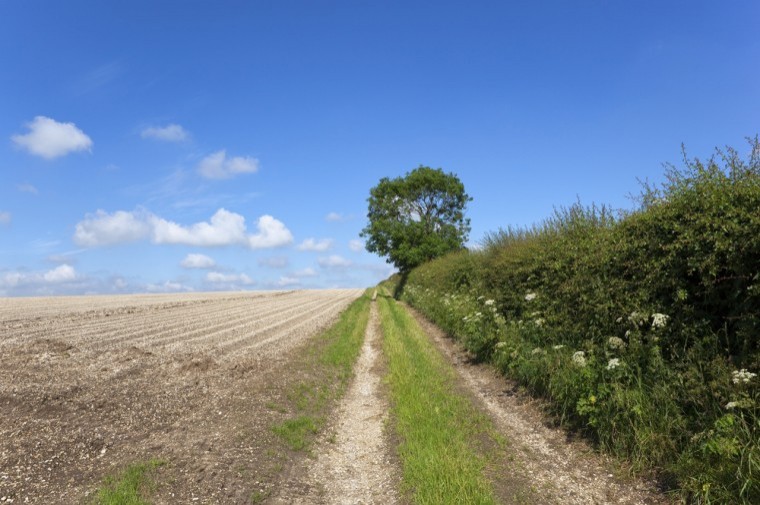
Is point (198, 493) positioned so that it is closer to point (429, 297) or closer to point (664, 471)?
point (664, 471)

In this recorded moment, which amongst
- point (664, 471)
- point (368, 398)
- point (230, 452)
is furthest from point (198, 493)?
point (664, 471)

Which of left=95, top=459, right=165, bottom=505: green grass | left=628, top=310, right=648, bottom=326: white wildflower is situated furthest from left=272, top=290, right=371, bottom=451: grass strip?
left=628, top=310, right=648, bottom=326: white wildflower

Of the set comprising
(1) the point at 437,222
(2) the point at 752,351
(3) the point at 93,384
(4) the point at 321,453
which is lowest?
(4) the point at 321,453

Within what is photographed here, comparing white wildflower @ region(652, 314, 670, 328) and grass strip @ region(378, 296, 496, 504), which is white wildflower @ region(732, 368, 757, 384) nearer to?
white wildflower @ region(652, 314, 670, 328)

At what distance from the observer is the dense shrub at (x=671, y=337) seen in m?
4.91

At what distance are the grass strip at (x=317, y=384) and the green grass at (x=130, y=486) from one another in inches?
78.0

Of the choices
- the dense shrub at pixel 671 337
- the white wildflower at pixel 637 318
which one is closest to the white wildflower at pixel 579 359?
the dense shrub at pixel 671 337

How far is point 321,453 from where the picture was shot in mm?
6738

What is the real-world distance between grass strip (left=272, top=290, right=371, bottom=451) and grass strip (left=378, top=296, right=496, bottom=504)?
4.57ft

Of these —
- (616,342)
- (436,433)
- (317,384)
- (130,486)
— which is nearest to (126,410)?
(130,486)

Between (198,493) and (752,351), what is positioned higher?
(752,351)

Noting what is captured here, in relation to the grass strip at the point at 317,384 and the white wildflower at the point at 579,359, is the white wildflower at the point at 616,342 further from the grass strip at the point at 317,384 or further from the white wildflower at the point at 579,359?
the grass strip at the point at 317,384

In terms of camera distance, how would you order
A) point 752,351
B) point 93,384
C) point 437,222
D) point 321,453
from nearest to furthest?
point 752,351, point 321,453, point 93,384, point 437,222

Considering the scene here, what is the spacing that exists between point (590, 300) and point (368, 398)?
16.5 ft
